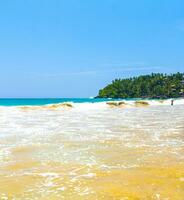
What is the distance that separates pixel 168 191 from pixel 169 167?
2.13m

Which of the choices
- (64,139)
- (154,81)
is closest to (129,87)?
(154,81)

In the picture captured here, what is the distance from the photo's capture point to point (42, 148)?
11422 millimetres

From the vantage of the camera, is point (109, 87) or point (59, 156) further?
point (109, 87)

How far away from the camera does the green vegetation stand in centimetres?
15475

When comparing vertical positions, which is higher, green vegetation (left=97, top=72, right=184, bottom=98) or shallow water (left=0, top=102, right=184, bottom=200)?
green vegetation (left=97, top=72, right=184, bottom=98)

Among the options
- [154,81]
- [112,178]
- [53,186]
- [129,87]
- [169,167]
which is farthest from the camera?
[129,87]

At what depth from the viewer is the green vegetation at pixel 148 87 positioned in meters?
155

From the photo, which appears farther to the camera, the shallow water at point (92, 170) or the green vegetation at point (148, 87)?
the green vegetation at point (148, 87)

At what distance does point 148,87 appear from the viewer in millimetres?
163250

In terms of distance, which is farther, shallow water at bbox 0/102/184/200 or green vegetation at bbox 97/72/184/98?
green vegetation at bbox 97/72/184/98

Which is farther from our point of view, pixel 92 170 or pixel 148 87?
pixel 148 87

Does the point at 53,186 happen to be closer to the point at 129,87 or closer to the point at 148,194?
the point at 148,194

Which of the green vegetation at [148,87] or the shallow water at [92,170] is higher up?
the green vegetation at [148,87]

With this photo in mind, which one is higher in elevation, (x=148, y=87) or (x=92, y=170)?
(x=148, y=87)
